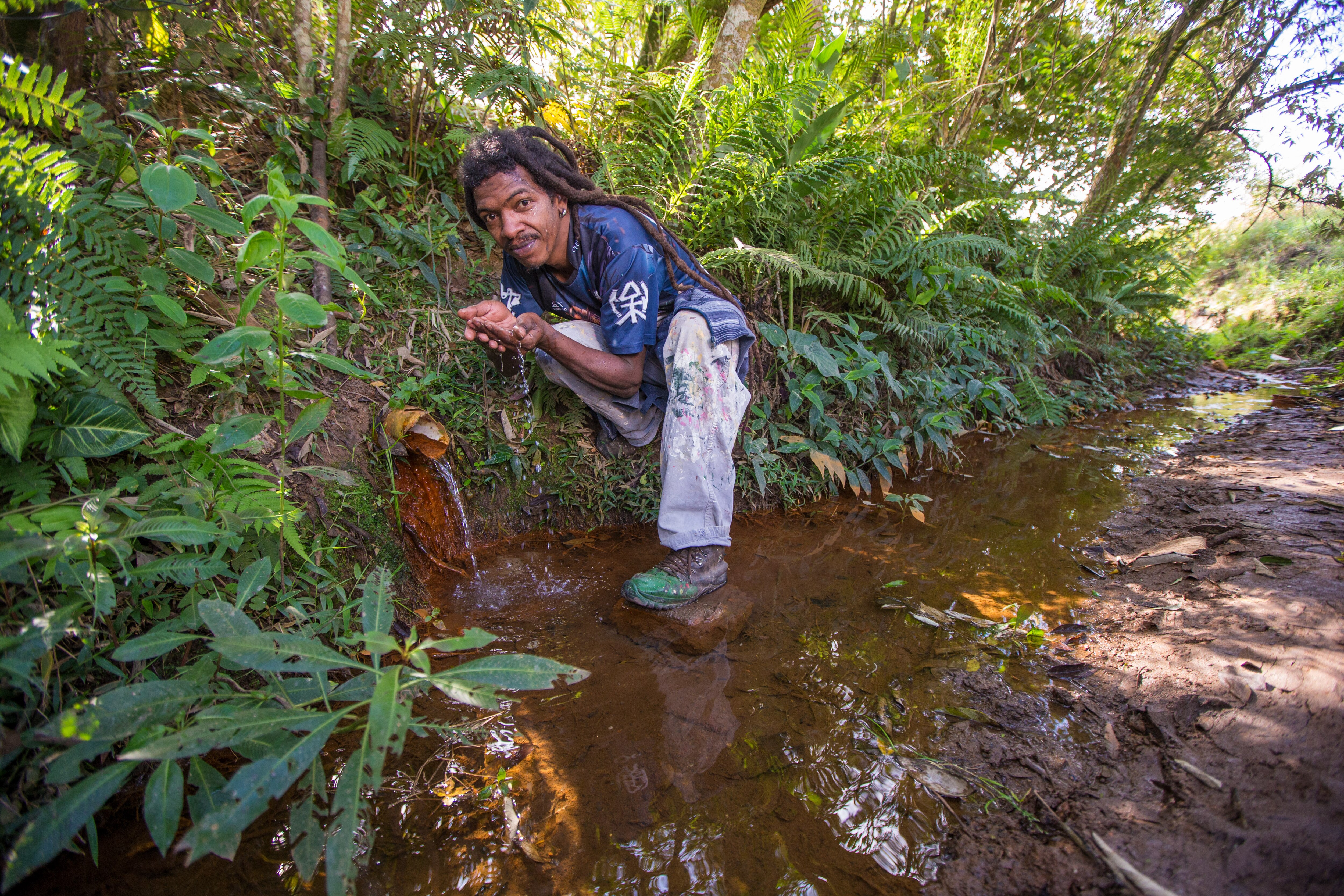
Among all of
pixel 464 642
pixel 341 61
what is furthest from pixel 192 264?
pixel 341 61

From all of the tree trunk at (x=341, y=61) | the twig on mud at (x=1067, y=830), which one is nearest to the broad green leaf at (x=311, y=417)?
the twig on mud at (x=1067, y=830)

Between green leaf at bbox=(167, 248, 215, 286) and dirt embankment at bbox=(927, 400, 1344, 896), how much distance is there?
7.48 feet

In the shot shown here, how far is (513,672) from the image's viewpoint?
1.03m

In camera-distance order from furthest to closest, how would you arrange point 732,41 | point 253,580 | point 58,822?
1. point 732,41
2. point 253,580
3. point 58,822

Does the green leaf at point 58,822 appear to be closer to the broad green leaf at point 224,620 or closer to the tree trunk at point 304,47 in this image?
the broad green leaf at point 224,620

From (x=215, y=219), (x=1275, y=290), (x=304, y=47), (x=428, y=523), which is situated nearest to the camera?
(x=215, y=219)

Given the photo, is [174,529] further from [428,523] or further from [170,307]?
[428,523]

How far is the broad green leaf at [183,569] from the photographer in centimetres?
128

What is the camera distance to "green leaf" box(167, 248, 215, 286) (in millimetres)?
1506

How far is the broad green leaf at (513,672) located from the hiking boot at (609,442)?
1700 millimetres

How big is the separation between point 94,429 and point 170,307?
0.37m

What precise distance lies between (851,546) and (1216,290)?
14.0 metres

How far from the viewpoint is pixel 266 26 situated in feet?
9.23

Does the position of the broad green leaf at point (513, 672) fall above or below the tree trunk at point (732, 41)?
below
